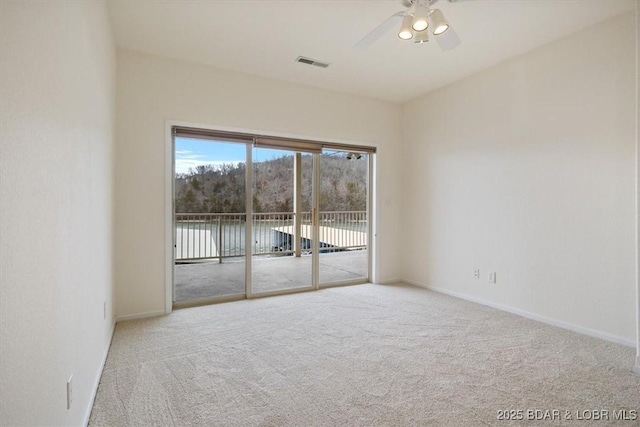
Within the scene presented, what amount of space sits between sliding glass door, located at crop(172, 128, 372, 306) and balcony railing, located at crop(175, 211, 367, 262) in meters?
0.01

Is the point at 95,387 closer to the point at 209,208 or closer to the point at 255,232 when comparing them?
the point at 209,208

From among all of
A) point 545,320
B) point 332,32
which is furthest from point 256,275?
point 545,320

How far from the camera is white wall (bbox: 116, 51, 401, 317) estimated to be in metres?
3.33

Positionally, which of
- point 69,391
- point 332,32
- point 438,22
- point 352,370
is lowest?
point 352,370

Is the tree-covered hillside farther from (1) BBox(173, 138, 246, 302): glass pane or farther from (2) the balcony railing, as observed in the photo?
(2) the balcony railing

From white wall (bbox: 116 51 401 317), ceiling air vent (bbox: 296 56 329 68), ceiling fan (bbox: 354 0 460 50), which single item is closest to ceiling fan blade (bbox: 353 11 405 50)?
ceiling fan (bbox: 354 0 460 50)

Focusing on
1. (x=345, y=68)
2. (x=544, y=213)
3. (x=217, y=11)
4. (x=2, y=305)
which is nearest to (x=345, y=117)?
(x=345, y=68)

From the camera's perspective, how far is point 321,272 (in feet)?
17.2

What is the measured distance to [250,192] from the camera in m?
4.07

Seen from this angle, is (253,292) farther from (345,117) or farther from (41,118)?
(41,118)

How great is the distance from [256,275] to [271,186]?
138 centimetres

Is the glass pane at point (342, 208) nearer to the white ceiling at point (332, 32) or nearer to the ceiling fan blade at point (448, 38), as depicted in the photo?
the white ceiling at point (332, 32)

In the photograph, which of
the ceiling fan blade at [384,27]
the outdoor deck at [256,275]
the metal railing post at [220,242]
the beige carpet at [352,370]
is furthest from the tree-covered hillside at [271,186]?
the ceiling fan blade at [384,27]

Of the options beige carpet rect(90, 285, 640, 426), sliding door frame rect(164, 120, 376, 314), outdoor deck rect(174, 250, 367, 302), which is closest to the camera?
beige carpet rect(90, 285, 640, 426)
